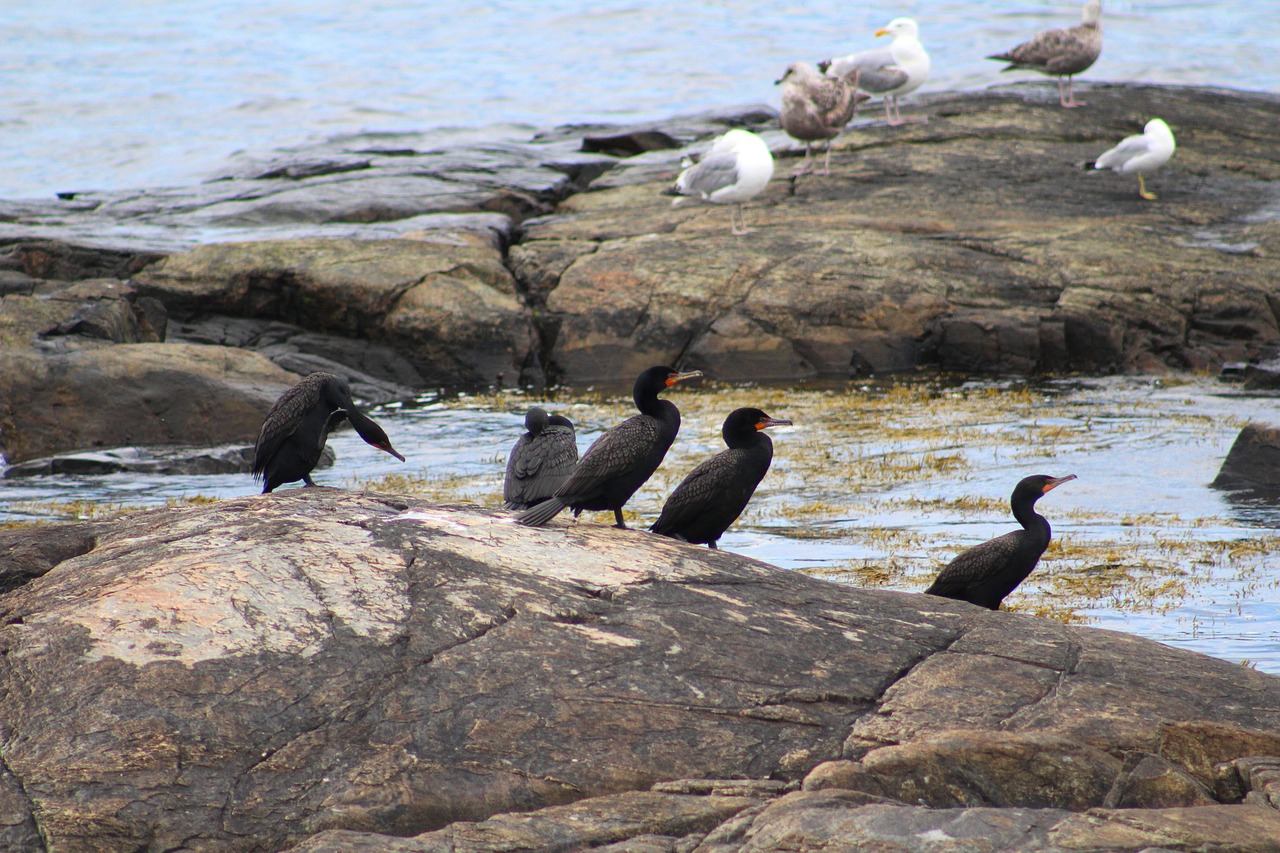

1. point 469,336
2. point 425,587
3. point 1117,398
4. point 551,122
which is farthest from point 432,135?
point 425,587

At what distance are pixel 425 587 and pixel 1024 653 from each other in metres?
2.67

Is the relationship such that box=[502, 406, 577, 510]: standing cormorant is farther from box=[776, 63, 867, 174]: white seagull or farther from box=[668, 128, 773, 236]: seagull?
box=[776, 63, 867, 174]: white seagull

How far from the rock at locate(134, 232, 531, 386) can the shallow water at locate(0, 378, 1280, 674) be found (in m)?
1.38

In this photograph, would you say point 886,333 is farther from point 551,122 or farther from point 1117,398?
point 551,122

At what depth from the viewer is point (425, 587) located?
5.38 meters

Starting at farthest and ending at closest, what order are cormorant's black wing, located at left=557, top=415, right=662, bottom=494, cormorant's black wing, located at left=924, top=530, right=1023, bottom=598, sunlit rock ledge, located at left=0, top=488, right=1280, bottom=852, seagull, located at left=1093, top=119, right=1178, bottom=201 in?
seagull, located at left=1093, top=119, right=1178, bottom=201 → cormorant's black wing, located at left=924, top=530, right=1023, bottom=598 → cormorant's black wing, located at left=557, top=415, right=662, bottom=494 → sunlit rock ledge, located at left=0, top=488, right=1280, bottom=852

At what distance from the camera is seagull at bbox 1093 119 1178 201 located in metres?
20.9

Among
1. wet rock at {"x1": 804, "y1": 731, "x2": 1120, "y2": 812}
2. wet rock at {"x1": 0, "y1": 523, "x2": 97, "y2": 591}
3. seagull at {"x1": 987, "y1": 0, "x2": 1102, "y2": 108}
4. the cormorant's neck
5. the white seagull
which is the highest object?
seagull at {"x1": 987, "y1": 0, "x2": 1102, "y2": 108}

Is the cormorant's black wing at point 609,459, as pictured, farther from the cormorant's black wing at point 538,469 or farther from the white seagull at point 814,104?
the white seagull at point 814,104

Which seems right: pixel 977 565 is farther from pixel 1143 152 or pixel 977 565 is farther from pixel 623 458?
pixel 1143 152

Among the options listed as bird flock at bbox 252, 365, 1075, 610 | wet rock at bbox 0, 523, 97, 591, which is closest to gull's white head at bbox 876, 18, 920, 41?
bird flock at bbox 252, 365, 1075, 610

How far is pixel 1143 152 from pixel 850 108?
5061 mm

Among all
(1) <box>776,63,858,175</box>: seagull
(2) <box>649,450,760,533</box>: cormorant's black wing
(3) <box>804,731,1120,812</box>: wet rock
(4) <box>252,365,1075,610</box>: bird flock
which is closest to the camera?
(3) <box>804,731,1120,812</box>: wet rock

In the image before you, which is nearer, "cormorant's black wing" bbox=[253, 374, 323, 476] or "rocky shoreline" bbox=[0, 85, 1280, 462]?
"cormorant's black wing" bbox=[253, 374, 323, 476]
